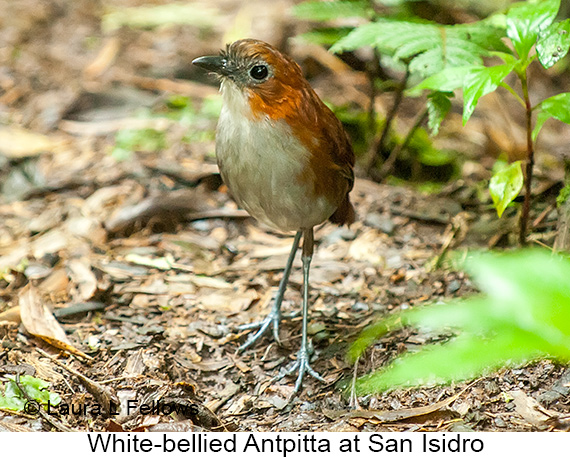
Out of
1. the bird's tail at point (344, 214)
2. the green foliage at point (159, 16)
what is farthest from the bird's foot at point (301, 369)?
the green foliage at point (159, 16)

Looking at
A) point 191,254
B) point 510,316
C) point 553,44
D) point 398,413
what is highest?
point 553,44

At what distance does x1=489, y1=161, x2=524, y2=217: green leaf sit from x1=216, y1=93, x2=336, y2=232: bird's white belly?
34.0 inches

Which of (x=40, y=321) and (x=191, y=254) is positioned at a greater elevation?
(x=40, y=321)

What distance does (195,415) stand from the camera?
286 cm

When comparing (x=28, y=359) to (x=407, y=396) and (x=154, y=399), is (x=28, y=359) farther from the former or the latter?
(x=407, y=396)

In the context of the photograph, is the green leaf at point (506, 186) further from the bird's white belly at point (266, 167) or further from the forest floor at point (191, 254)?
the bird's white belly at point (266, 167)

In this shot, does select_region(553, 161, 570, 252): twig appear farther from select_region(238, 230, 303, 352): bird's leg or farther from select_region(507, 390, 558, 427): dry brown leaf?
select_region(238, 230, 303, 352): bird's leg

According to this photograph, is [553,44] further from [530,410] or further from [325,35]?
[325,35]

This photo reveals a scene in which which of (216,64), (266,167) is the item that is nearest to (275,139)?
(266,167)

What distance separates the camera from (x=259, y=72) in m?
3.02

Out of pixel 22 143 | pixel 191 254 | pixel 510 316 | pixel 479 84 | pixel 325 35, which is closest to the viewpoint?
pixel 510 316

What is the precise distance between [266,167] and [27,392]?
1430 mm

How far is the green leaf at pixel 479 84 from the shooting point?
2.94 m

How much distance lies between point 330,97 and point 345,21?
2.39ft
